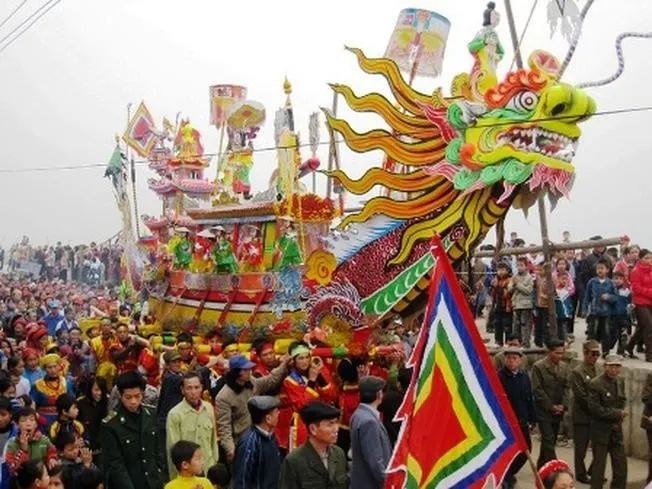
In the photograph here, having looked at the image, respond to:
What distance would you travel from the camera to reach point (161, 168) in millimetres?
19344

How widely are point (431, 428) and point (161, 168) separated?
16.1 m

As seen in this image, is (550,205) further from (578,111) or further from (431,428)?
(431,428)

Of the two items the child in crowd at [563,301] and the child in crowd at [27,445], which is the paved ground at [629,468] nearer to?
the child in crowd at [563,301]

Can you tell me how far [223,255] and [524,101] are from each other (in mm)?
5051

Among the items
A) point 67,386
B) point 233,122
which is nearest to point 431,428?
point 67,386

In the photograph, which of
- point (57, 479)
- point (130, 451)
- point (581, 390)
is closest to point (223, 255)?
point (581, 390)

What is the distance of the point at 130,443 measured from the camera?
5.30 meters

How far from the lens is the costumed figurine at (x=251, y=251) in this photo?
38.7 feet

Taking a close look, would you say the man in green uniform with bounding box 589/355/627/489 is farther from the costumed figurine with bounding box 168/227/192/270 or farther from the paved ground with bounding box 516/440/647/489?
the costumed figurine with bounding box 168/227/192/270

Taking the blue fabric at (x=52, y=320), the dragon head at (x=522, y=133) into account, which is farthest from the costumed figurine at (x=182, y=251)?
the dragon head at (x=522, y=133)

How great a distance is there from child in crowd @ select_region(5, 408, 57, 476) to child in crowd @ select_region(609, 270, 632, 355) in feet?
22.0

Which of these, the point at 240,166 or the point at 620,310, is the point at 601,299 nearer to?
the point at 620,310

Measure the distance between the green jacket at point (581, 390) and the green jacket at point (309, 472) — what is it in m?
3.62

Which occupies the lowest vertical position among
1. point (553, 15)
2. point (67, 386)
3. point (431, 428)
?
point (67, 386)
